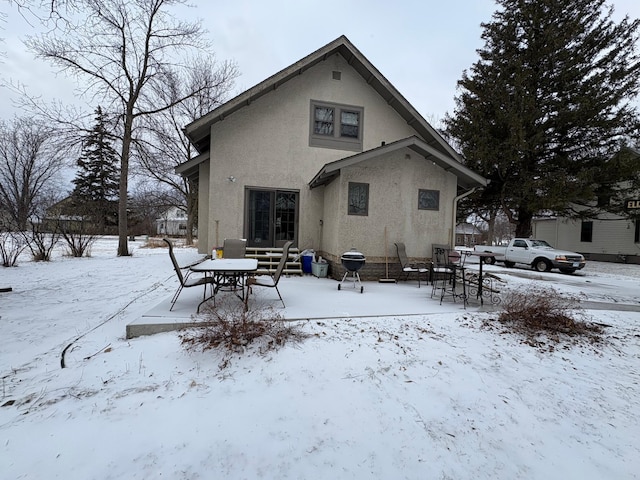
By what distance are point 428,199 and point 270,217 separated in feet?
16.8

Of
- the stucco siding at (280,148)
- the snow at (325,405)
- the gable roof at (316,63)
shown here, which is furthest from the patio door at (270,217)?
the snow at (325,405)

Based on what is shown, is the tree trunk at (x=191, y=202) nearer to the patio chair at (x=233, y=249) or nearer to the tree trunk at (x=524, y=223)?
the patio chair at (x=233, y=249)

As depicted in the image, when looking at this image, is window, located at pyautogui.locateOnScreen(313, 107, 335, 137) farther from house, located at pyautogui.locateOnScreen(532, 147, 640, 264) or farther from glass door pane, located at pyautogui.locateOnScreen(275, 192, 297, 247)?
house, located at pyautogui.locateOnScreen(532, 147, 640, 264)

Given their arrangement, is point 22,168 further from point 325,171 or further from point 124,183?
point 325,171

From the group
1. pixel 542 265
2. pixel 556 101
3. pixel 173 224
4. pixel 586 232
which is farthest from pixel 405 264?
pixel 173 224

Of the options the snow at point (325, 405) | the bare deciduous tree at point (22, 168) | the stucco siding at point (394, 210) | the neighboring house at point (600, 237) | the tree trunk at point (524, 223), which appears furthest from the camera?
the bare deciduous tree at point (22, 168)

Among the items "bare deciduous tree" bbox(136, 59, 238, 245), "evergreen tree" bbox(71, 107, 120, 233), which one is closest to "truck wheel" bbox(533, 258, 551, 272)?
"bare deciduous tree" bbox(136, 59, 238, 245)

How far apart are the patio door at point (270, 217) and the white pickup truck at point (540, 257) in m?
8.36

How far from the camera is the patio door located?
9719 millimetres

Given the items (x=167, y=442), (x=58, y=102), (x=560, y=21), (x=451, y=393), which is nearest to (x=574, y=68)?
(x=560, y=21)

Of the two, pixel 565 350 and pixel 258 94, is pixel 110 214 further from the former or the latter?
pixel 565 350

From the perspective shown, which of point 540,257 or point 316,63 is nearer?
point 316,63

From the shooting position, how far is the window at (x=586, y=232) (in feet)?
66.7

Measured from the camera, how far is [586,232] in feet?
67.8
